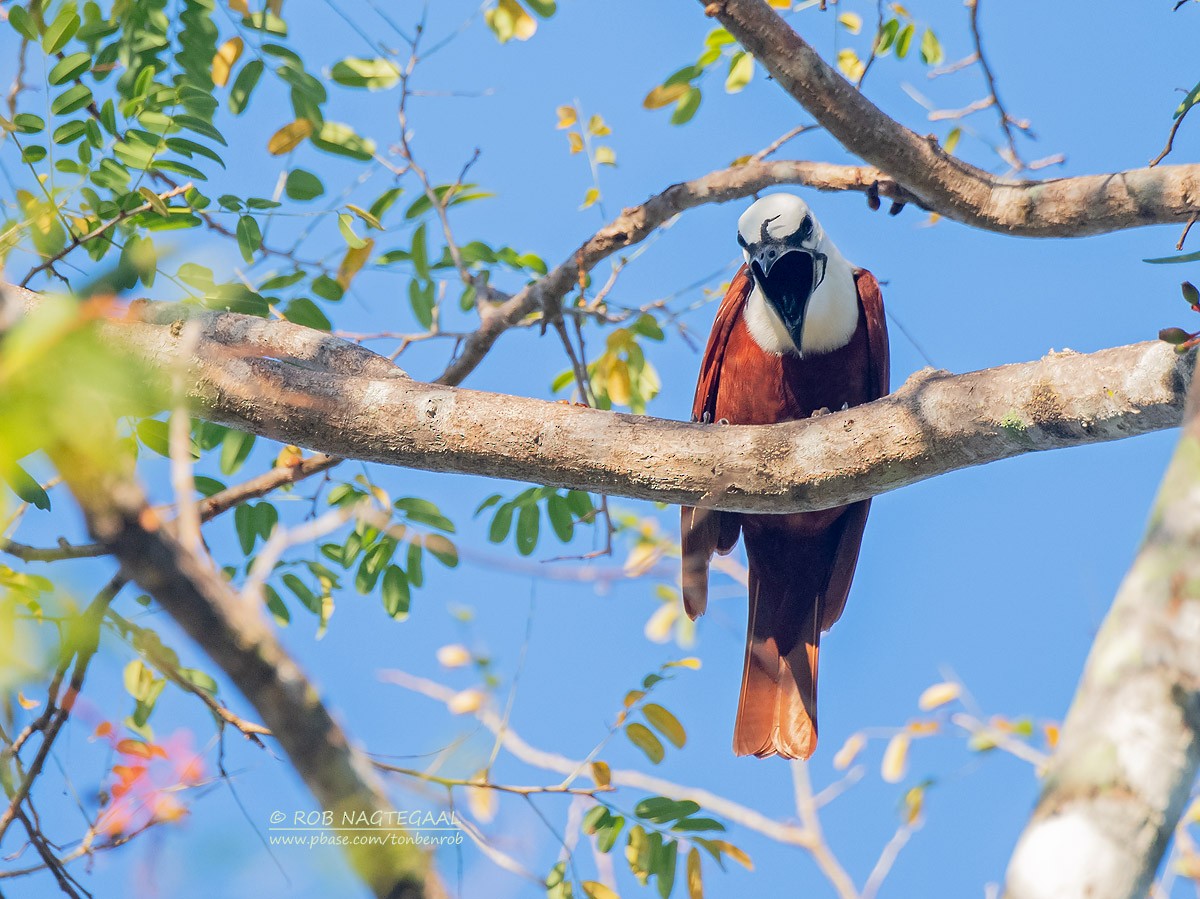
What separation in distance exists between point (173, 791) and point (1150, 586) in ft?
7.69

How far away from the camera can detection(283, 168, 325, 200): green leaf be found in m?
3.35

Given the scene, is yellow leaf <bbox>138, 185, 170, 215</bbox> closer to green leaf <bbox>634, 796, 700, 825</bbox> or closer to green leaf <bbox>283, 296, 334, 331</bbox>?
green leaf <bbox>283, 296, 334, 331</bbox>

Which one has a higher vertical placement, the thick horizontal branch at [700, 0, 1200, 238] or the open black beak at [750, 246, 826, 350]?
the open black beak at [750, 246, 826, 350]

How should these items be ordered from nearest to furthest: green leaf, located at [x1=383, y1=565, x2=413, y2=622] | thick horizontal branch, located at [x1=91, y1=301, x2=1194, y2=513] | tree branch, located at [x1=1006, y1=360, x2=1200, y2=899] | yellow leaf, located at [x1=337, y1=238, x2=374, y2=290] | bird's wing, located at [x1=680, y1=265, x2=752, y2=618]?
1. tree branch, located at [x1=1006, y1=360, x2=1200, y2=899]
2. thick horizontal branch, located at [x1=91, y1=301, x2=1194, y2=513]
3. green leaf, located at [x1=383, y1=565, x2=413, y2=622]
4. yellow leaf, located at [x1=337, y1=238, x2=374, y2=290]
5. bird's wing, located at [x1=680, y1=265, x2=752, y2=618]

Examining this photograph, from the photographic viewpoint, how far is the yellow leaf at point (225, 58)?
11.6 ft

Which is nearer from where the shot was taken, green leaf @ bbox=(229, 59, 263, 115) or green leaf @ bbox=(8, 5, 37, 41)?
green leaf @ bbox=(8, 5, 37, 41)

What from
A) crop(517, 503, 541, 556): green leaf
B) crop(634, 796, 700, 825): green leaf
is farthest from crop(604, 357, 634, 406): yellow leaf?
crop(634, 796, 700, 825): green leaf

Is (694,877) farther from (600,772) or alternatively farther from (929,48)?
(929,48)

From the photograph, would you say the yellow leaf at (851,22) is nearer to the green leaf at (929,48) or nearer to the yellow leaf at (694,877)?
the green leaf at (929,48)

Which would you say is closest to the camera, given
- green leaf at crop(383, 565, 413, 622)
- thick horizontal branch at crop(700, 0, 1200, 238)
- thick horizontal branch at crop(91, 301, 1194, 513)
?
thick horizontal branch at crop(91, 301, 1194, 513)

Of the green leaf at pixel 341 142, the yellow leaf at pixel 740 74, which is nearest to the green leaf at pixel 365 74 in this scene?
the green leaf at pixel 341 142

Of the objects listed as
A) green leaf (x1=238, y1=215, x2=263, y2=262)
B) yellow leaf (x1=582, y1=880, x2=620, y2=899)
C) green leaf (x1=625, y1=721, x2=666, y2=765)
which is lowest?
yellow leaf (x1=582, y1=880, x2=620, y2=899)

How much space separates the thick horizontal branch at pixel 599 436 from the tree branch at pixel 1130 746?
46.6 inches

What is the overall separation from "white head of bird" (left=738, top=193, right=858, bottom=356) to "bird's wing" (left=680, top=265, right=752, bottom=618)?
0.35 feet
